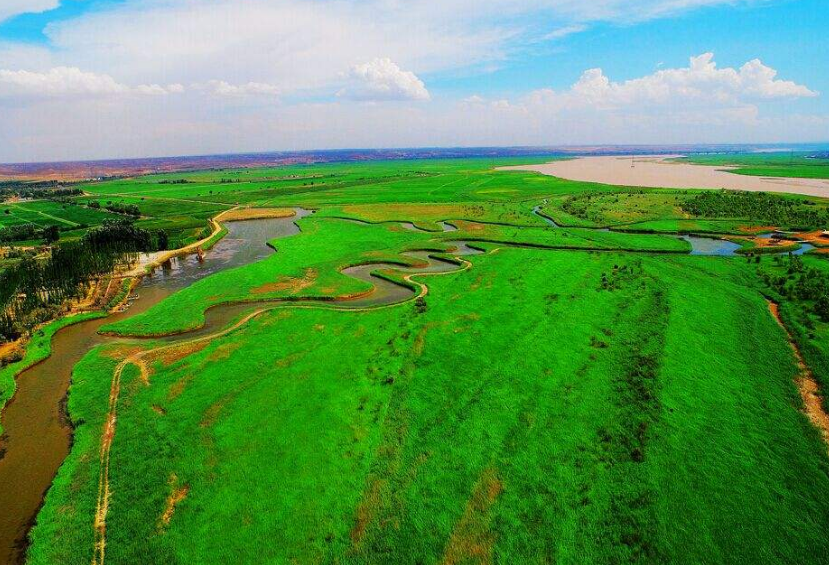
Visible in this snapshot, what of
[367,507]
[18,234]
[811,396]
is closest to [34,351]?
[367,507]

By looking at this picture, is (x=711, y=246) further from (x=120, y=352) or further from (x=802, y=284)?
(x=120, y=352)

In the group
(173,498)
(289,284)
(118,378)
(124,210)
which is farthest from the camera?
(124,210)

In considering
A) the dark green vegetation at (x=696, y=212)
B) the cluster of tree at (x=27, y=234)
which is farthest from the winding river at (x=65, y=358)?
the cluster of tree at (x=27, y=234)

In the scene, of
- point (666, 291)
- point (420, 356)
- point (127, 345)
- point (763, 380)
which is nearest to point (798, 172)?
point (666, 291)

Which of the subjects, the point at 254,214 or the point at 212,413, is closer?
the point at 212,413

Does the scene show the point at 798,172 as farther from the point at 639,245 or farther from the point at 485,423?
the point at 485,423

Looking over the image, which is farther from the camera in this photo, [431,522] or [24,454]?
[24,454]

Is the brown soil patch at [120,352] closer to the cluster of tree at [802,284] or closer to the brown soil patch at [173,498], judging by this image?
the brown soil patch at [173,498]
